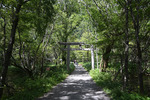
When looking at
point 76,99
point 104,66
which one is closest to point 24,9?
point 76,99

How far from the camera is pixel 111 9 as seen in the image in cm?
706

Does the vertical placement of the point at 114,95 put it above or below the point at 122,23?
below

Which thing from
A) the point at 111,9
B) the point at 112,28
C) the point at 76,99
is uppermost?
the point at 111,9

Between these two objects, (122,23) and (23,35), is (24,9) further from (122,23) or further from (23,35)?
(122,23)

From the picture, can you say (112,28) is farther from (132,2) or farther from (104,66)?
(104,66)

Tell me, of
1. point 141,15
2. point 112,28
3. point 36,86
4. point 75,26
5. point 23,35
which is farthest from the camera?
point 75,26

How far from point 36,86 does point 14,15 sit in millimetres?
3893

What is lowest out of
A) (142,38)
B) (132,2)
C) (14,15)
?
(142,38)

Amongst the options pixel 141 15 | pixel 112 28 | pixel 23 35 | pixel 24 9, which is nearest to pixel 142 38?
pixel 141 15

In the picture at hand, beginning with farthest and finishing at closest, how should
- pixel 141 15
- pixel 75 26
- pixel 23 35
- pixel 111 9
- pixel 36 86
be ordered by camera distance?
1. pixel 75 26
2. pixel 23 35
3. pixel 111 9
4. pixel 36 86
5. pixel 141 15

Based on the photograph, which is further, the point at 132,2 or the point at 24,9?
the point at 24,9

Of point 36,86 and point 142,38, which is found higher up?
point 142,38

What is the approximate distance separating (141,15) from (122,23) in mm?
883

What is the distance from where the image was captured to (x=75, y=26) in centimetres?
1864
